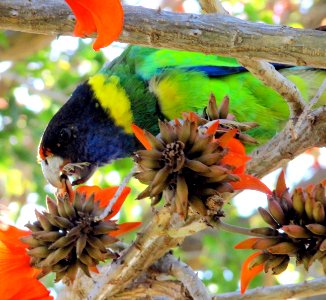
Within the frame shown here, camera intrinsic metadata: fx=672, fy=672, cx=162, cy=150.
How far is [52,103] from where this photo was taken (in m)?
4.25

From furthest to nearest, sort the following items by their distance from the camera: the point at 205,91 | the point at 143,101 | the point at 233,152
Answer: the point at 143,101 < the point at 205,91 < the point at 233,152


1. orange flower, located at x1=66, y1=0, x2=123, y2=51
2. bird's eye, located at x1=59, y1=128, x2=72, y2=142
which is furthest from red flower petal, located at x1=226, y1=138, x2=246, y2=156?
bird's eye, located at x1=59, y1=128, x2=72, y2=142

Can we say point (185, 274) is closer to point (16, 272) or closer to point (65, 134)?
point (16, 272)

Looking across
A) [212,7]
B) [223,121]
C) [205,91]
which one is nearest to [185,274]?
[223,121]

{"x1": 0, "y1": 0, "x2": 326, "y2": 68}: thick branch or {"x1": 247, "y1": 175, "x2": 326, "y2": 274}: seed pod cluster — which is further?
{"x1": 247, "y1": 175, "x2": 326, "y2": 274}: seed pod cluster

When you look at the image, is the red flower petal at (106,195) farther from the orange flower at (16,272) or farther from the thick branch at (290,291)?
the thick branch at (290,291)

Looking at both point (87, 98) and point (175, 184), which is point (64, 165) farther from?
point (175, 184)

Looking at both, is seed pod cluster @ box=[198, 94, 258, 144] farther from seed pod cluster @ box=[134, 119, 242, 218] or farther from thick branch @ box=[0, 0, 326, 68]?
thick branch @ box=[0, 0, 326, 68]

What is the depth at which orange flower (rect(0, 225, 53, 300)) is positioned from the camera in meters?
1.45

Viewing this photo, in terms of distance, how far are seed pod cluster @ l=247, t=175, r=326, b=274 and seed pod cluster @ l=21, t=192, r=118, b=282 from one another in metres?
0.32

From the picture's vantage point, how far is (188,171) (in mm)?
1220

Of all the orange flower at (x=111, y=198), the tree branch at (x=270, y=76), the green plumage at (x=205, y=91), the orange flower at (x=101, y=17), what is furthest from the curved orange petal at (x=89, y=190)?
the green plumage at (x=205, y=91)

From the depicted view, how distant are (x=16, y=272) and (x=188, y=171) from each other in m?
0.51

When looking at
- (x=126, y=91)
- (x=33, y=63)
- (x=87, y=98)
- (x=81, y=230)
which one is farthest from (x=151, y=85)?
(x=33, y=63)
